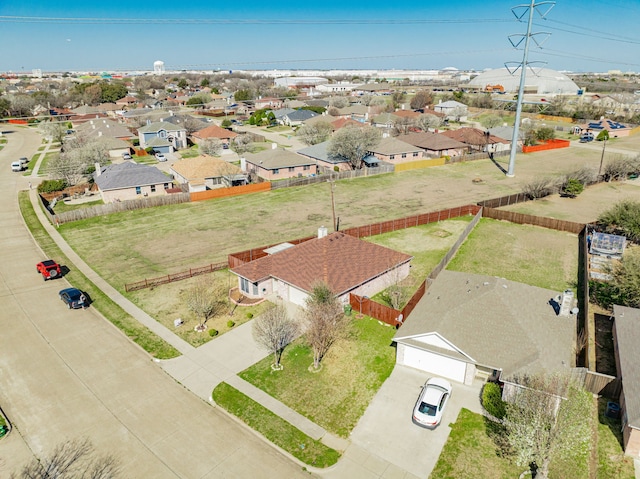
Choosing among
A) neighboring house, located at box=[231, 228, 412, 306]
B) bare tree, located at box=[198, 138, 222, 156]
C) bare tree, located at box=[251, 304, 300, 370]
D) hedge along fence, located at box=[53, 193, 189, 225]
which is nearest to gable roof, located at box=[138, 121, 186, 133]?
bare tree, located at box=[198, 138, 222, 156]

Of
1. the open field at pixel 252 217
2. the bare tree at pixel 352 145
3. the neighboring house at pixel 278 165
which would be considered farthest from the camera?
the bare tree at pixel 352 145

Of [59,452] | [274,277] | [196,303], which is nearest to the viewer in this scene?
[59,452]

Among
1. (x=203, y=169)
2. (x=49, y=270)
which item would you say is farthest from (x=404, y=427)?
(x=203, y=169)

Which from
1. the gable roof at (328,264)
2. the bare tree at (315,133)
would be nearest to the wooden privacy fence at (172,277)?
the gable roof at (328,264)

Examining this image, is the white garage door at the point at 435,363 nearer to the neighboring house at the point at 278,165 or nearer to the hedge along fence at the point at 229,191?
the hedge along fence at the point at 229,191

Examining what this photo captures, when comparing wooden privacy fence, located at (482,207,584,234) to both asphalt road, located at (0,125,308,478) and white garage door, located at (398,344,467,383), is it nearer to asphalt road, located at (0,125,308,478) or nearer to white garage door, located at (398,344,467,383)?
white garage door, located at (398,344,467,383)

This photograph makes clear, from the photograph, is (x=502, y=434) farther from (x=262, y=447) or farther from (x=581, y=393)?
(x=262, y=447)

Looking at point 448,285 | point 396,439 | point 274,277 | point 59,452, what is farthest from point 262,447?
point 448,285
